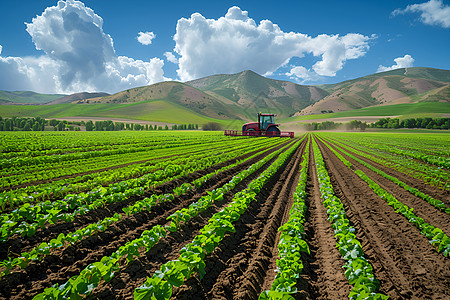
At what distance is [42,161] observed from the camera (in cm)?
1497

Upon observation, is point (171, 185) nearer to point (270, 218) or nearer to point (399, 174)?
point (270, 218)

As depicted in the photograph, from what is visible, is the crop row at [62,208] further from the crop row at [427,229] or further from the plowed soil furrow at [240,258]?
the crop row at [427,229]

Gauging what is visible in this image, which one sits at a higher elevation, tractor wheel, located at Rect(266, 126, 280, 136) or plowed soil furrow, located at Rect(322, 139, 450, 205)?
tractor wheel, located at Rect(266, 126, 280, 136)

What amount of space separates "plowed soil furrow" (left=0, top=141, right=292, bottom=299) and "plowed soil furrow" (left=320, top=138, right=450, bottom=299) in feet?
14.8

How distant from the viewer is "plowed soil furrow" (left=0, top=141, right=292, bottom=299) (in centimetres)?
377

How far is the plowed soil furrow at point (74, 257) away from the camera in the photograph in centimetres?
377

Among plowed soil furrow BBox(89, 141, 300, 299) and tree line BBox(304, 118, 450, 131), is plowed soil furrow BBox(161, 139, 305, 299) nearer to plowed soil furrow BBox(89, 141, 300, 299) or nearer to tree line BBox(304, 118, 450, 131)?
plowed soil furrow BBox(89, 141, 300, 299)

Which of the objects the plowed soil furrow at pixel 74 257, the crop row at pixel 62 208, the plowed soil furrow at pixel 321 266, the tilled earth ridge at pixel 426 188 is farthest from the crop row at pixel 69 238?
the tilled earth ridge at pixel 426 188

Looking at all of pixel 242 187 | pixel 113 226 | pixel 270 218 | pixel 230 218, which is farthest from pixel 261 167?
pixel 113 226

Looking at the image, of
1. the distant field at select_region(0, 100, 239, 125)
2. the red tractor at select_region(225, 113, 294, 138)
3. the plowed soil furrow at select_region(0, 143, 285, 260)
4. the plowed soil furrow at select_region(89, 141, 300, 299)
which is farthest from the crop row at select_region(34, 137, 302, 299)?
the distant field at select_region(0, 100, 239, 125)

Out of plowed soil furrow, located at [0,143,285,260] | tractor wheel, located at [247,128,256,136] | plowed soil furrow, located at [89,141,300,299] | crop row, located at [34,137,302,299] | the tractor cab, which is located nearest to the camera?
crop row, located at [34,137,302,299]

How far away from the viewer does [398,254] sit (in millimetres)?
4977

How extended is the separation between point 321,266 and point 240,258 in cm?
170

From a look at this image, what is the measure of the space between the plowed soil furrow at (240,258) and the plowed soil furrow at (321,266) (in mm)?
807
